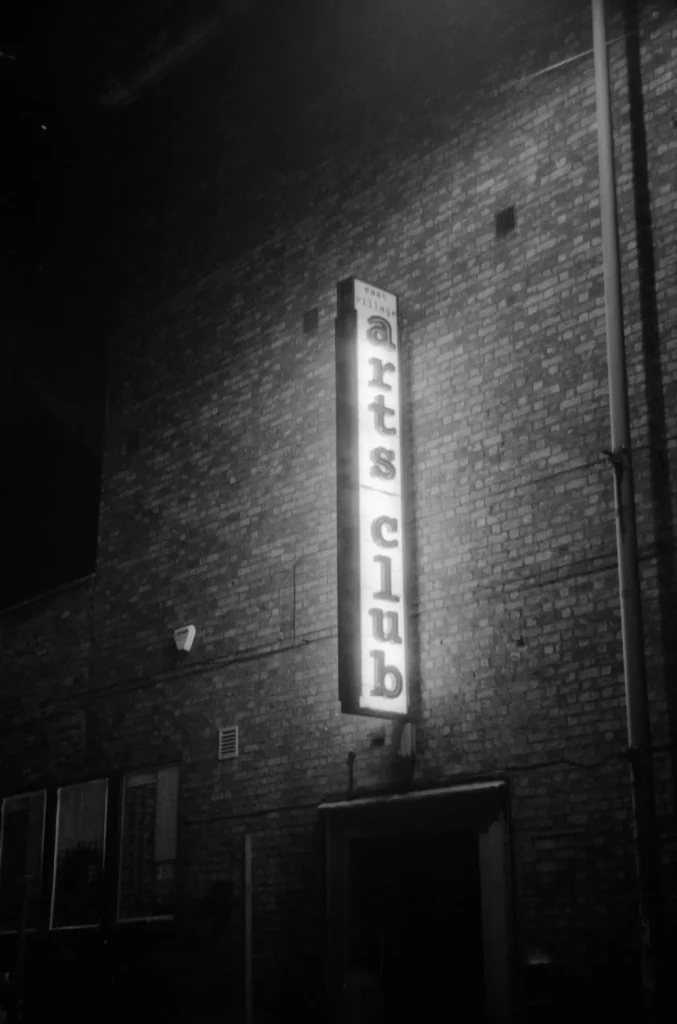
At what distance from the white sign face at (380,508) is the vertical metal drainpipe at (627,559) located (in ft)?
6.54

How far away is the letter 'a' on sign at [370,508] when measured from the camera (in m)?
9.62

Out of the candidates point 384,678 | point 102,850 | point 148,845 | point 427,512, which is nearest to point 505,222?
point 427,512

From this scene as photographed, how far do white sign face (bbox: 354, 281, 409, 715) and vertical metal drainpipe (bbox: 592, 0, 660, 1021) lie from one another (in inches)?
78.5

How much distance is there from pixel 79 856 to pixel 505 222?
26.8ft

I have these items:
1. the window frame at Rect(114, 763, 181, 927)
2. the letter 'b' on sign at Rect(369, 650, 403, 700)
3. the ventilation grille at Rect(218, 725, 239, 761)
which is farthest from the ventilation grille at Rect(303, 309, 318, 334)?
the window frame at Rect(114, 763, 181, 927)

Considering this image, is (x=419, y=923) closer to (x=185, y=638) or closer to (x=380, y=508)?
(x=380, y=508)

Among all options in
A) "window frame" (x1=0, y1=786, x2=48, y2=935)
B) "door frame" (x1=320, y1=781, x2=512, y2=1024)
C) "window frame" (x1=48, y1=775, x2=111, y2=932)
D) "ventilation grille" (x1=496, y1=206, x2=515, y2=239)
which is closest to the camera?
"door frame" (x1=320, y1=781, x2=512, y2=1024)

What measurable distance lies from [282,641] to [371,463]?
2.21 meters

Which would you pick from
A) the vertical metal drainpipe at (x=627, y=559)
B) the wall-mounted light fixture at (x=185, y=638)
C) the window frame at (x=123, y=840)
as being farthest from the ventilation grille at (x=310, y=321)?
the window frame at (x=123, y=840)

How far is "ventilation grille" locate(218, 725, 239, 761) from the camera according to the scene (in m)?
11.7

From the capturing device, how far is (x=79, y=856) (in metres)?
13.4

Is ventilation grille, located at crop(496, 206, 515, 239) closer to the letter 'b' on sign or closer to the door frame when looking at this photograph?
the letter 'b' on sign

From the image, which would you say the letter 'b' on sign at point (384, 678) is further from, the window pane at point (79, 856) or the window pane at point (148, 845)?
the window pane at point (79, 856)

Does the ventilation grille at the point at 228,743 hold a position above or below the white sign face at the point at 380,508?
below
